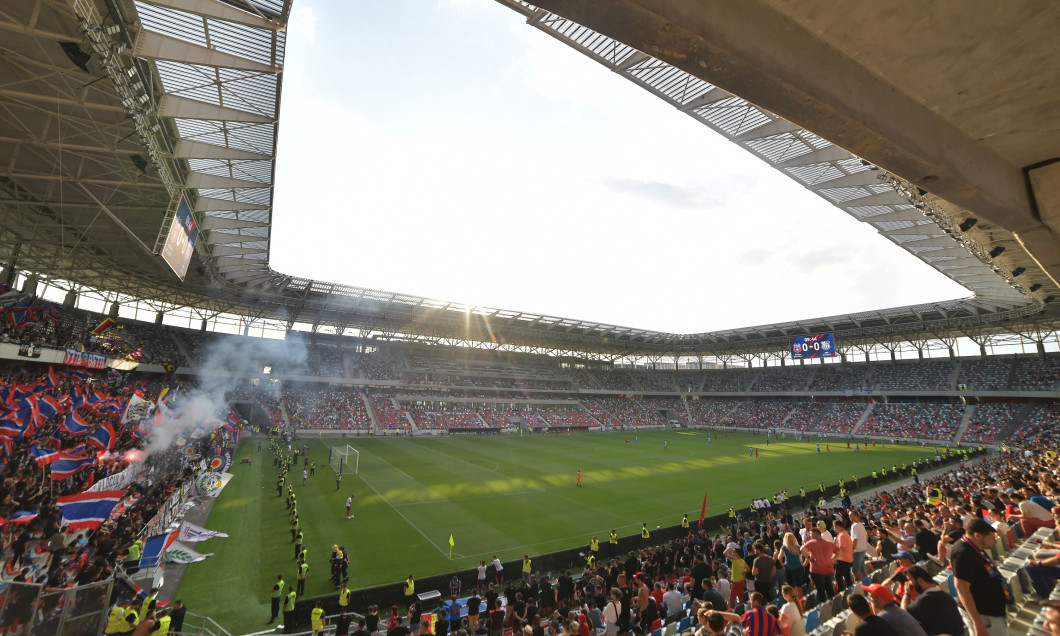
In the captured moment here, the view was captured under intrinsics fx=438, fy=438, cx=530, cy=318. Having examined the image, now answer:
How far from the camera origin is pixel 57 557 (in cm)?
1005

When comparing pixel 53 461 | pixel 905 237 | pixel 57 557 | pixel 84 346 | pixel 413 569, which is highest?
pixel 905 237

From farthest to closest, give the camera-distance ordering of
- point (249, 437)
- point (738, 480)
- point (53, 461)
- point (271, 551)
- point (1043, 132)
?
point (249, 437) < point (738, 480) < point (271, 551) < point (53, 461) < point (1043, 132)

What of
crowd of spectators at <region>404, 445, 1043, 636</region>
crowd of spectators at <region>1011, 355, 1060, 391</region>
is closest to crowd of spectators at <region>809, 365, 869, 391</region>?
crowd of spectators at <region>1011, 355, 1060, 391</region>

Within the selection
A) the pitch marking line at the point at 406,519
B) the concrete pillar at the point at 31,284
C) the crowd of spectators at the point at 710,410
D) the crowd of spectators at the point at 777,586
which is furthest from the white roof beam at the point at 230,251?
the crowd of spectators at the point at 710,410

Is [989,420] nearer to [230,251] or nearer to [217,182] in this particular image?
[217,182]

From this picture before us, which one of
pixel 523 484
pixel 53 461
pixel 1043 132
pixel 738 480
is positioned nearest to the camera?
pixel 1043 132

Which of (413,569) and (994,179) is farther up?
(994,179)

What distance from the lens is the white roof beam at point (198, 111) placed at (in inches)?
571

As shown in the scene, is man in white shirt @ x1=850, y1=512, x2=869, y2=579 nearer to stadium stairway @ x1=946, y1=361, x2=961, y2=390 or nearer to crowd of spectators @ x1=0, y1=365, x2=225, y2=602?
crowd of spectators @ x1=0, y1=365, x2=225, y2=602

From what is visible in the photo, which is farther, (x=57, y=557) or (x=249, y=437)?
(x=249, y=437)

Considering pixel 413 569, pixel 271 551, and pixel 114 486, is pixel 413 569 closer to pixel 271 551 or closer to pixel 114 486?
pixel 271 551

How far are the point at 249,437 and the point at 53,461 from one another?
31907 mm

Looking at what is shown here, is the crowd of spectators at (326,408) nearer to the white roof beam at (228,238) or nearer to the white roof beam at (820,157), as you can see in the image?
the white roof beam at (228,238)

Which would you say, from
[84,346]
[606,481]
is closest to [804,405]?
[606,481]
